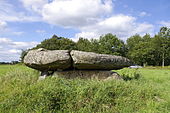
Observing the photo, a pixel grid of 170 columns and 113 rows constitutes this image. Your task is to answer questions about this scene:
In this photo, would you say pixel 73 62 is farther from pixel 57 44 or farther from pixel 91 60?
pixel 57 44

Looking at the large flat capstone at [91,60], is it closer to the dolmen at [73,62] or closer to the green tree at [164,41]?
the dolmen at [73,62]

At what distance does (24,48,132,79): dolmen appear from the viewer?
7129mm

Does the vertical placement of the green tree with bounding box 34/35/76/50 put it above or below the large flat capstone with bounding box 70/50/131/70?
above

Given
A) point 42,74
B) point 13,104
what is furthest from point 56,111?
point 42,74

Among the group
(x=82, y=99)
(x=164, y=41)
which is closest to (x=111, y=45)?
(x=164, y=41)

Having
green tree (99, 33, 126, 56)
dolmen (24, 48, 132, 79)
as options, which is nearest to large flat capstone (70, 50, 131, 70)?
dolmen (24, 48, 132, 79)

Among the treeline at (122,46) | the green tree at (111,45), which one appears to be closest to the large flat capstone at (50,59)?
the treeline at (122,46)

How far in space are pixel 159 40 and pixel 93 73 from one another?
45.9 meters

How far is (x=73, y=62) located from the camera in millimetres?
7395

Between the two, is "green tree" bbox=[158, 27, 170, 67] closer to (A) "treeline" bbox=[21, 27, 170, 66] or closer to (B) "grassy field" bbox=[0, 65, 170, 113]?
(A) "treeline" bbox=[21, 27, 170, 66]

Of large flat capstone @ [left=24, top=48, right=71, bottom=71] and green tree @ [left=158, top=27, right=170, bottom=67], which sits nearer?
large flat capstone @ [left=24, top=48, right=71, bottom=71]

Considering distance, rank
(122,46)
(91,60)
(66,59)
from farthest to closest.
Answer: (122,46)
(91,60)
(66,59)

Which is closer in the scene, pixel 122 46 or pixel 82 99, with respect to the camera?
pixel 82 99

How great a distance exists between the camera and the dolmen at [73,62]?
7.13 metres
